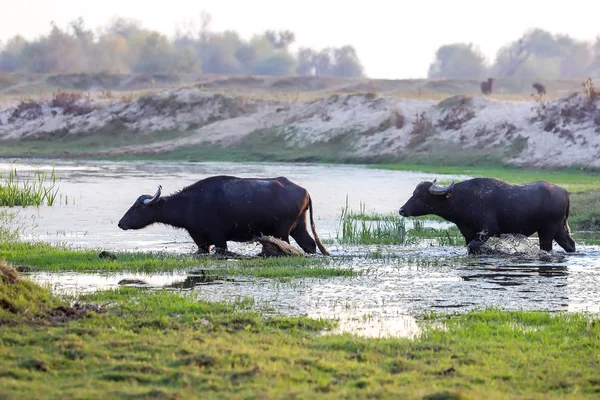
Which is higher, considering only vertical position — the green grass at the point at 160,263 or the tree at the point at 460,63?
the tree at the point at 460,63

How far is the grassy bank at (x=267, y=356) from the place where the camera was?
6590mm

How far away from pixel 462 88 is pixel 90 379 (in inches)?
2675

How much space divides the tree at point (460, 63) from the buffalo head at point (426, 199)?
343ft

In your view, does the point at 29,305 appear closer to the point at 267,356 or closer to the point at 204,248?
the point at 267,356

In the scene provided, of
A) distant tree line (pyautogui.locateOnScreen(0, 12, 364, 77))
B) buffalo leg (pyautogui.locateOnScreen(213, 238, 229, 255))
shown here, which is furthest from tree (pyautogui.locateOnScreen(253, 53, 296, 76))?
buffalo leg (pyautogui.locateOnScreen(213, 238, 229, 255))

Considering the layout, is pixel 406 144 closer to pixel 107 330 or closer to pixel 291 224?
pixel 291 224

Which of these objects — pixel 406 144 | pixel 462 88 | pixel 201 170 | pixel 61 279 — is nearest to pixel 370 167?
pixel 406 144

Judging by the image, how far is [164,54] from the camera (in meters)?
112

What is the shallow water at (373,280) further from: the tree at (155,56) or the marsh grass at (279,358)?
the tree at (155,56)

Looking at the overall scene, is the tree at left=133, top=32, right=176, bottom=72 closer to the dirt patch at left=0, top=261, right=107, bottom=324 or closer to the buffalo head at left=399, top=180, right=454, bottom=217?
the buffalo head at left=399, top=180, right=454, bottom=217

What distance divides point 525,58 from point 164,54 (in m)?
40.1

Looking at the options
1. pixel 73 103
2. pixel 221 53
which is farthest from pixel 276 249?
pixel 221 53

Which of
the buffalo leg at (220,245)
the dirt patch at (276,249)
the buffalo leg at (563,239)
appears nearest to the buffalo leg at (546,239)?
the buffalo leg at (563,239)

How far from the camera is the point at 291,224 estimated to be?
1465cm
